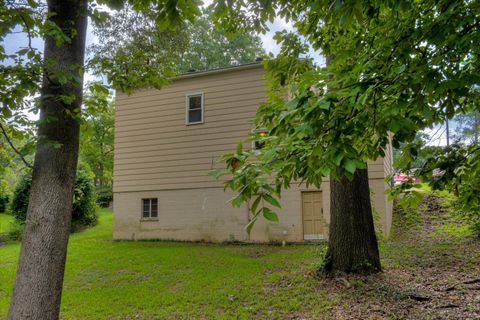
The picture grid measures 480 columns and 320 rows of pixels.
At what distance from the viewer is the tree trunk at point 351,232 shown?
6426mm

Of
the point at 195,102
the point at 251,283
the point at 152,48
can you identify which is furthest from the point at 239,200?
the point at 195,102

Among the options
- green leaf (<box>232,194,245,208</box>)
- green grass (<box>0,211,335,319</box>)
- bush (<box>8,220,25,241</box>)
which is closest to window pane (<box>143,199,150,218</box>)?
green grass (<box>0,211,335,319</box>)

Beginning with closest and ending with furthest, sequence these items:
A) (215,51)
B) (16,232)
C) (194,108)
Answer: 1. (194,108)
2. (16,232)
3. (215,51)

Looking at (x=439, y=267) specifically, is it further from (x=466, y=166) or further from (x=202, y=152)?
(x=202, y=152)

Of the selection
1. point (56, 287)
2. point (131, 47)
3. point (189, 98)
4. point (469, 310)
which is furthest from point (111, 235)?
point (469, 310)

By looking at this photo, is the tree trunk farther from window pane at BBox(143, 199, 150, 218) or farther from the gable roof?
window pane at BBox(143, 199, 150, 218)

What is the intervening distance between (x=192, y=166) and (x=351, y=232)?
7.86 meters

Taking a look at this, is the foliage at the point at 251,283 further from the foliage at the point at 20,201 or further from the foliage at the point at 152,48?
the foliage at the point at 20,201

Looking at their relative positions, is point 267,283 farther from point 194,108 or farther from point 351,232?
point 194,108

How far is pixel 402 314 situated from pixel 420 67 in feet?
12.7

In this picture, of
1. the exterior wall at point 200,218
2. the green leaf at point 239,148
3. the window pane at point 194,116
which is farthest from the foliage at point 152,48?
the exterior wall at point 200,218

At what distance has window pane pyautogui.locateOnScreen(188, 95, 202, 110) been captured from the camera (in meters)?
13.5

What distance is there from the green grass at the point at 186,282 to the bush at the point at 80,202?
13.5 ft

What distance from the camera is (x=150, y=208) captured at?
13.8 metres
